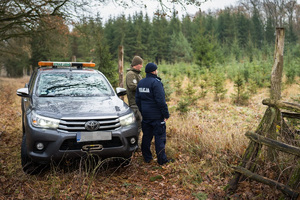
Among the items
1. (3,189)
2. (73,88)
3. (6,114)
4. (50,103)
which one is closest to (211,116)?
(73,88)

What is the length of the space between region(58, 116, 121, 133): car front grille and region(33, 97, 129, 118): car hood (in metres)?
0.08

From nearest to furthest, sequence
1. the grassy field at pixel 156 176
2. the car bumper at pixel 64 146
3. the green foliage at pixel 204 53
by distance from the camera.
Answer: the grassy field at pixel 156 176, the car bumper at pixel 64 146, the green foliage at pixel 204 53

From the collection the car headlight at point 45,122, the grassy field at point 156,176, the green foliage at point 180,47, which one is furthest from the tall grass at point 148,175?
the green foliage at point 180,47

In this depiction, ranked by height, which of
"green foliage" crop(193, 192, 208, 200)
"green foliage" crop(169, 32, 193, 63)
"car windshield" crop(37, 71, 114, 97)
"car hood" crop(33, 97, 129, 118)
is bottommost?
"green foliage" crop(193, 192, 208, 200)

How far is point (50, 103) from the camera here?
451 cm

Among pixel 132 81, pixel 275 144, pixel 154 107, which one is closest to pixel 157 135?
pixel 154 107

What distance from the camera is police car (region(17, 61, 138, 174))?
3.97 metres

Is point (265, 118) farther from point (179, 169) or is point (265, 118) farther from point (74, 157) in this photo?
point (74, 157)

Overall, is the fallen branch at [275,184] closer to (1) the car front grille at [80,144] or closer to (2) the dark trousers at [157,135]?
(2) the dark trousers at [157,135]

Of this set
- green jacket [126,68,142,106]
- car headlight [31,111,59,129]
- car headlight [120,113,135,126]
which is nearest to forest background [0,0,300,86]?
green jacket [126,68,142,106]

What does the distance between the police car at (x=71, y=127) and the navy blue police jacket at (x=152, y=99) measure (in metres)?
0.42

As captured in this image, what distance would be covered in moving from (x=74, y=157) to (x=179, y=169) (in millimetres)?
1868

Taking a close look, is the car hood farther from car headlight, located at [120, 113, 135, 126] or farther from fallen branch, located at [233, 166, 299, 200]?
fallen branch, located at [233, 166, 299, 200]

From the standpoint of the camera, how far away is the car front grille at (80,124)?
159 inches
